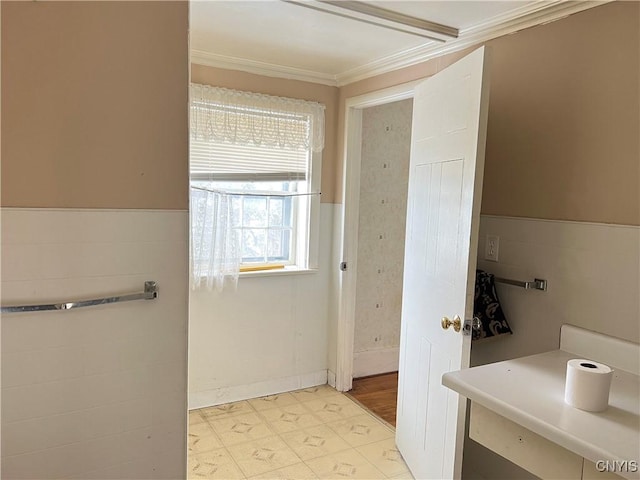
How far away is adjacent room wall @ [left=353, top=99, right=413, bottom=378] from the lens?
11.5 ft

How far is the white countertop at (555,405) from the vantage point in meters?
1.12

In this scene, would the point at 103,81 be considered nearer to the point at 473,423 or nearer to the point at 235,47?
the point at 235,47

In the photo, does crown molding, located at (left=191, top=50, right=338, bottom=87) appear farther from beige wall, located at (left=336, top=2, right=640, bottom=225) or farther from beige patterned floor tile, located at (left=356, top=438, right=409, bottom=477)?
beige patterned floor tile, located at (left=356, top=438, right=409, bottom=477)

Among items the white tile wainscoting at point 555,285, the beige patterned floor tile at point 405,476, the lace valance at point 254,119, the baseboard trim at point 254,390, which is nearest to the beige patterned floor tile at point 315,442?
the beige patterned floor tile at point 405,476

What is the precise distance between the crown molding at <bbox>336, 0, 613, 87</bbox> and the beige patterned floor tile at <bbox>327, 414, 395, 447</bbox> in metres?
2.19

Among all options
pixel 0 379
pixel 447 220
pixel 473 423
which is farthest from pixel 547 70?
pixel 0 379

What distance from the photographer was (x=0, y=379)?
4.78ft

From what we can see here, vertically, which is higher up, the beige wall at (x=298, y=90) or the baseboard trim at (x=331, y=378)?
the beige wall at (x=298, y=90)

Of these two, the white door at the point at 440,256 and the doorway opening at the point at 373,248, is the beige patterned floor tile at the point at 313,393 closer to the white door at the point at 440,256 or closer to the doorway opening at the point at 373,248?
the doorway opening at the point at 373,248

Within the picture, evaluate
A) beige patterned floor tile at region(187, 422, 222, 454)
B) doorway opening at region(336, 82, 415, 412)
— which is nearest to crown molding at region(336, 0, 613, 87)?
doorway opening at region(336, 82, 415, 412)

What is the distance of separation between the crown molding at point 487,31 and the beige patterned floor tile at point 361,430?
2.19m

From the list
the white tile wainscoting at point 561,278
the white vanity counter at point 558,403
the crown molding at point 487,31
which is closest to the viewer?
the white vanity counter at point 558,403

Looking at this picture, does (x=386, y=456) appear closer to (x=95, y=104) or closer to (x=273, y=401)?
(x=273, y=401)

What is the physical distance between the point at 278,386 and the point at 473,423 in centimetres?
200
